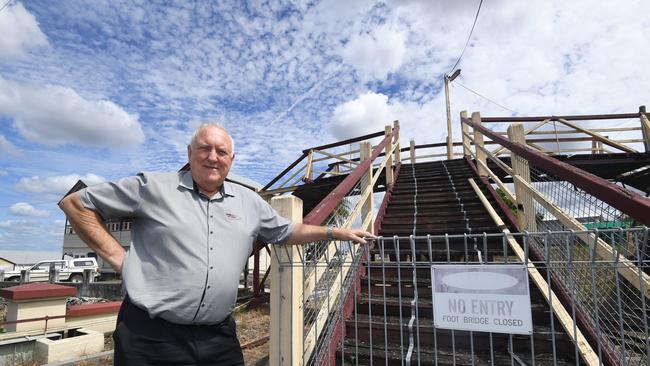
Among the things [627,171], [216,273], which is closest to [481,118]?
[627,171]

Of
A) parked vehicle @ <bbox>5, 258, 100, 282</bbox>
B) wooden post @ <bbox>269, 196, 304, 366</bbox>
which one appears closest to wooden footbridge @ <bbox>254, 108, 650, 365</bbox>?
wooden post @ <bbox>269, 196, 304, 366</bbox>

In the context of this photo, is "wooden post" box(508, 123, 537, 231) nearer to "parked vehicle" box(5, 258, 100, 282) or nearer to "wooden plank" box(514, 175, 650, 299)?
"wooden plank" box(514, 175, 650, 299)

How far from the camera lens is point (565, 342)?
2623mm

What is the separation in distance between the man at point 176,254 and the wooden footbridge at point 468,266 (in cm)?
47

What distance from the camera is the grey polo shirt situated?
61.8 inches

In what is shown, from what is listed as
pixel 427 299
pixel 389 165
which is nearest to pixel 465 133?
pixel 389 165

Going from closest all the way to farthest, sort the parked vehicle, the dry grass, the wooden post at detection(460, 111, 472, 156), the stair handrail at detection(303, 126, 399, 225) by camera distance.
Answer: the stair handrail at detection(303, 126, 399, 225) < the dry grass < the wooden post at detection(460, 111, 472, 156) < the parked vehicle

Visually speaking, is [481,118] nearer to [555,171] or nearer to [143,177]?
[555,171]

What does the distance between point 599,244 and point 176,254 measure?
8.71ft

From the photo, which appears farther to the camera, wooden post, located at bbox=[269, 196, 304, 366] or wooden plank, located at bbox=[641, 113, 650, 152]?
wooden plank, located at bbox=[641, 113, 650, 152]

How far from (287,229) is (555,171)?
7.51ft

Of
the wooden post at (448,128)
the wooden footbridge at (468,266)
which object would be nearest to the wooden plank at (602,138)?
the wooden footbridge at (468,266)

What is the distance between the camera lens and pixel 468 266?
169 centimetres

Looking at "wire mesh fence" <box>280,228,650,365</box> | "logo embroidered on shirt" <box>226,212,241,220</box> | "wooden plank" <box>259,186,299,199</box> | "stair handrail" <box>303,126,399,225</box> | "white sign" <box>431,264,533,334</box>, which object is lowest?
"wire mesh fence" <box>280,228,650,365</box>
